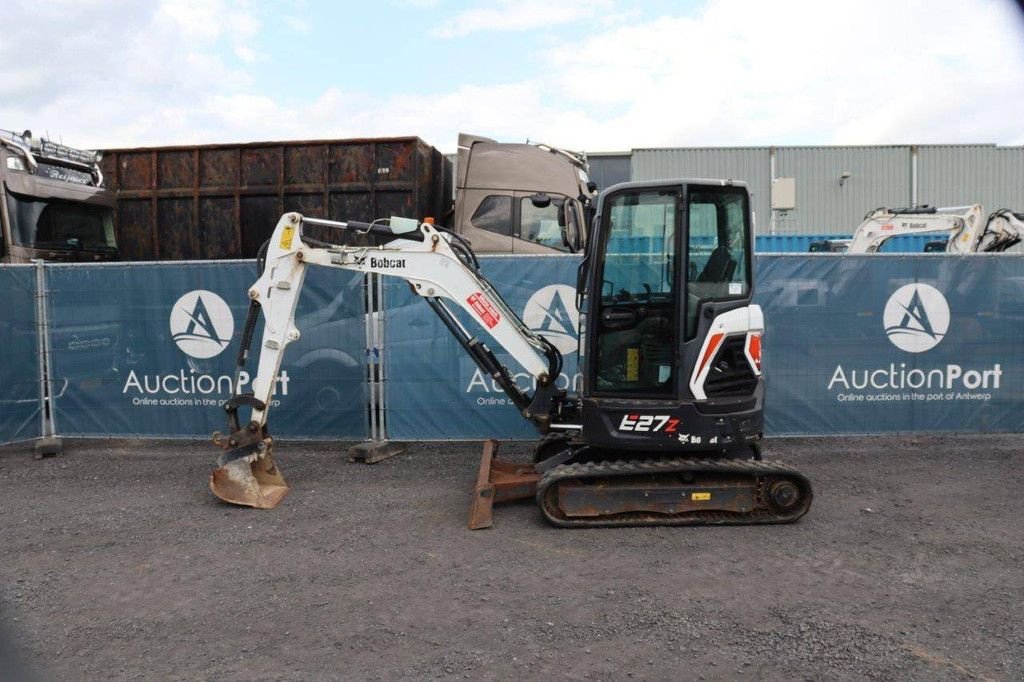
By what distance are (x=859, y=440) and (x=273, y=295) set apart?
614cm

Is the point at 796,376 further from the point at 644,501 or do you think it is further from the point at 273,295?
the point at 273,295

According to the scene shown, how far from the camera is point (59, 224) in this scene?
34.6ft

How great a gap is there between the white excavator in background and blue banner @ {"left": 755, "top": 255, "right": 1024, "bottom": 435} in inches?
197

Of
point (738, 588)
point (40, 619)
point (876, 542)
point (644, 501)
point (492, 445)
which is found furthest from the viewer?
point (492, 445)

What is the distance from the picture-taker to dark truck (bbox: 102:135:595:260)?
9.54 m

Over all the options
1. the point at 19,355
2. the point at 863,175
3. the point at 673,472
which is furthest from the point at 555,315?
the point at 863,175

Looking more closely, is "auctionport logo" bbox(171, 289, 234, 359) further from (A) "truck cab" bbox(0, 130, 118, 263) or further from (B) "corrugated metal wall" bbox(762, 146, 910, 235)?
(B) "corrugated metal wall" bbox(762, 146, 910, 235)

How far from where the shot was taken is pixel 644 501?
215 inches

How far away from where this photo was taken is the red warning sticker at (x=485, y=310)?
241 inches

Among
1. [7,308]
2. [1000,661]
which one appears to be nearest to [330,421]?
[7,308]

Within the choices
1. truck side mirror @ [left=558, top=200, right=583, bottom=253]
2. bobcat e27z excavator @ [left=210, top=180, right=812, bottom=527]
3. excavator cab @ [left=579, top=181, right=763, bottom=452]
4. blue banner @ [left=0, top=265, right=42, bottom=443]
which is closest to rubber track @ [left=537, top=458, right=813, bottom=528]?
bobcat e27z excavator @ [left=210, top=180, right=812, bottom=527]

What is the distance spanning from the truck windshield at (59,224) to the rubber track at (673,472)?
853cm

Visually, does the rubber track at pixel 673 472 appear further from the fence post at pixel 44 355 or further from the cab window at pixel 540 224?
the fence post at pixel 44 355

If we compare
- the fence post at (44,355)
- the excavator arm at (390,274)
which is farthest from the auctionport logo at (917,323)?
the fence post at (44,355)
